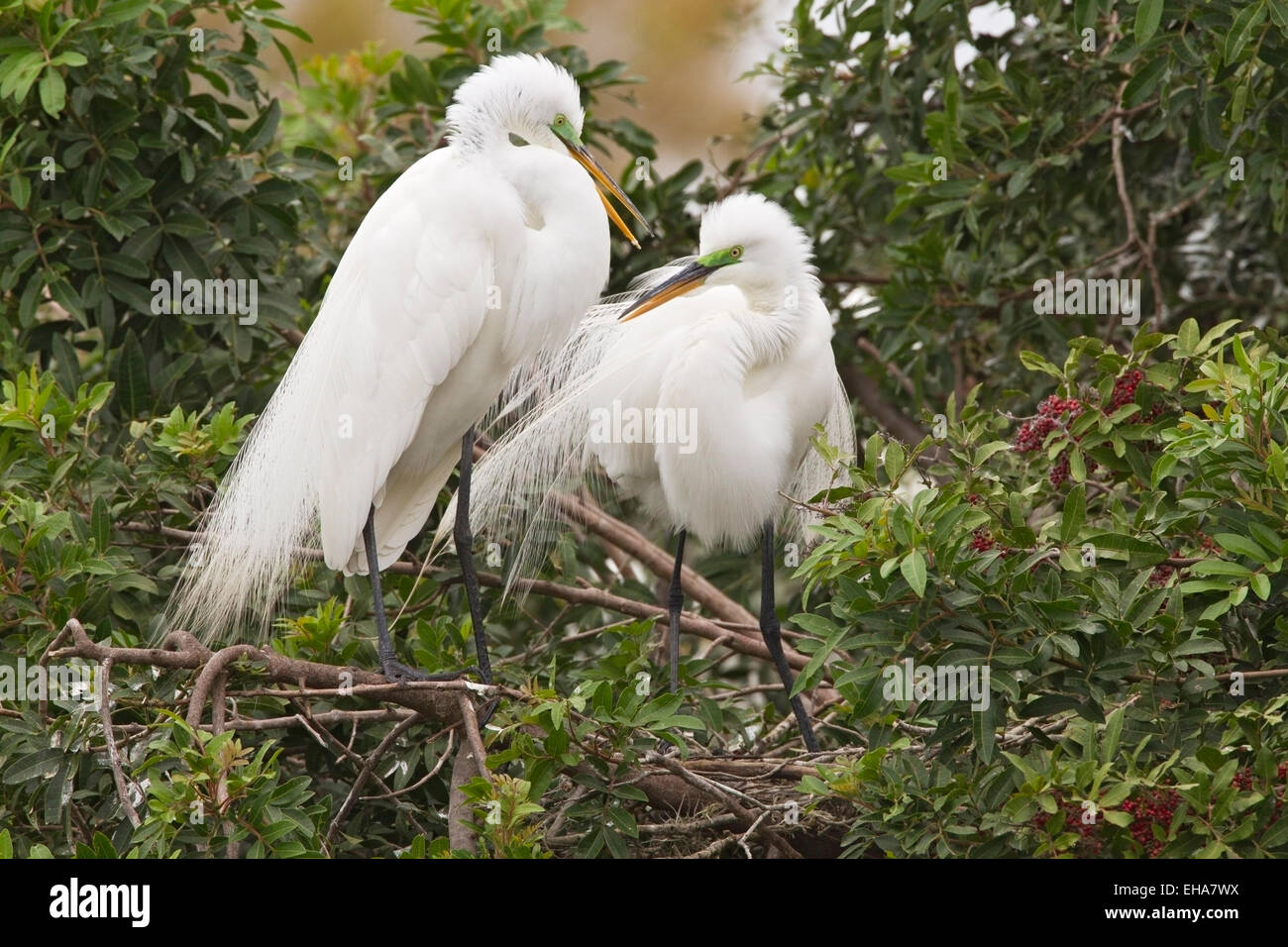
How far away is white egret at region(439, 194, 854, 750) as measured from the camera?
10.2 ft

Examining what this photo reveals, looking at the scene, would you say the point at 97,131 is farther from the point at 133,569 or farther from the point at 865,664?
the point at 865,664

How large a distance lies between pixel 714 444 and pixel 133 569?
50.1 inches

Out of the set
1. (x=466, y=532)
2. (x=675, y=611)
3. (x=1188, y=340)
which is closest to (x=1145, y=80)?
(x=1188, y=340)

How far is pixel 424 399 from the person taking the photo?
2.82 meters

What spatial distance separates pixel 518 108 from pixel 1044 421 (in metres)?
1.26

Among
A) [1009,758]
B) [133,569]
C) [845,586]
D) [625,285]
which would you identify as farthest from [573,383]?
[1009,758]

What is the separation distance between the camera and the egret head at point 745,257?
3098mm

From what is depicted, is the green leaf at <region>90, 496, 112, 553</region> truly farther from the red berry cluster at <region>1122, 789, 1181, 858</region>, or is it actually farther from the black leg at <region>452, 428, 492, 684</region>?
the red berry cluster at <region>1122, 789, 1181, 858</region>

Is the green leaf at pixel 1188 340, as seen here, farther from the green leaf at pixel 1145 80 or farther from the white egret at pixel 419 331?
the white egret at pixel 419 331

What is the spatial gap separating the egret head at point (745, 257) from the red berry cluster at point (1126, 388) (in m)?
0.89

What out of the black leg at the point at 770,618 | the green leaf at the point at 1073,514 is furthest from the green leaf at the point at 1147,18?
the black leg at the point at 770,618

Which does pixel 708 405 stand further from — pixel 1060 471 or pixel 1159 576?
pixel 1159 576

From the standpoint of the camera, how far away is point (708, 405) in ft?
10.2

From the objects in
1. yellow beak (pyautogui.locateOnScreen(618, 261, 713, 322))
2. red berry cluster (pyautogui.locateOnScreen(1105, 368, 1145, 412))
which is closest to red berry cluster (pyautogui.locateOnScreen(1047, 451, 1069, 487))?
red berry cluster (pyautogui.locateOnScreen(1105, 368, 1145, 412))
